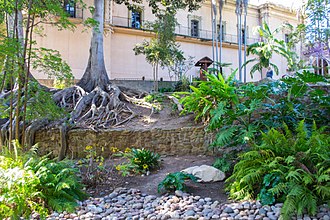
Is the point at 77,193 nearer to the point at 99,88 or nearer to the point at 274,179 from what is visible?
the point at 274,179

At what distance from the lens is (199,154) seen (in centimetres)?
A: 655

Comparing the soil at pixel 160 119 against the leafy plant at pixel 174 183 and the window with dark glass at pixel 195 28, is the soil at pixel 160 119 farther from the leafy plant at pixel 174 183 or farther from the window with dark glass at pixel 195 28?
the window with dark glass at pixel 195 28

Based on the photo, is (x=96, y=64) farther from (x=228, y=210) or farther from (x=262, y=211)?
(x=262, y=211)

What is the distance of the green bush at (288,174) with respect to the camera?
329 centimetres

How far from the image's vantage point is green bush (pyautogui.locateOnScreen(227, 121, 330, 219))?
3.29 metres

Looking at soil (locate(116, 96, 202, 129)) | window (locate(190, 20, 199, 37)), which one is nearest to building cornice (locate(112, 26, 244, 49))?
window (locate(190, 20, 199, 37))

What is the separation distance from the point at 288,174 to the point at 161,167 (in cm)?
286

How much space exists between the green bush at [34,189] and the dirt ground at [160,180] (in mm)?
704

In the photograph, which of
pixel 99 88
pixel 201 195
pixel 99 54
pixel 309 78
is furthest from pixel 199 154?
pixel 99 54

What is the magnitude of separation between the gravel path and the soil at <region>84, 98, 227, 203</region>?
0.29 m

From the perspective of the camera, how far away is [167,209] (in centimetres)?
380

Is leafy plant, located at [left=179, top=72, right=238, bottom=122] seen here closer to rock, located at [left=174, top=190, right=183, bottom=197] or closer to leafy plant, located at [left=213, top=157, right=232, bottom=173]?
leafy plant, located at [left=213, top=157, right=232, bottom=173]

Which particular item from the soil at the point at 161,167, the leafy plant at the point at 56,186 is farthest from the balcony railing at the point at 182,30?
the leafy plant at the point at 56,186

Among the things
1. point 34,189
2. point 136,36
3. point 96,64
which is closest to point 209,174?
point 34,189
